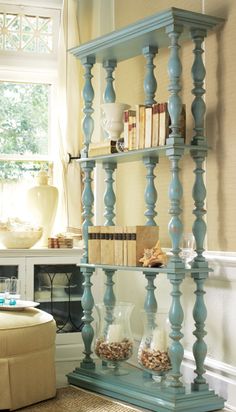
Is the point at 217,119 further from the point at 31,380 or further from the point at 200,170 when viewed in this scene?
the point at 31,380

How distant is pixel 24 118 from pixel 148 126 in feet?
5.60

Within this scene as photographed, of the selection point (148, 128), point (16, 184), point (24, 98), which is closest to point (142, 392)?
point (148, 128)

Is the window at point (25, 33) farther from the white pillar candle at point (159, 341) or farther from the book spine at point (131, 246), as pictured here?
the white pillar candle at point (159, 341)

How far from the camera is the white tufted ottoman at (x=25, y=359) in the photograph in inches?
127

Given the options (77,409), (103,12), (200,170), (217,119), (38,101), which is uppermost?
(103,12)

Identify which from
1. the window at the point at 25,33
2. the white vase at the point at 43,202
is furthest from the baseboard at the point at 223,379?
the window at the point at 25,33

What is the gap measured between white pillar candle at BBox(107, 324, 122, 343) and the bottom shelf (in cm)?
21

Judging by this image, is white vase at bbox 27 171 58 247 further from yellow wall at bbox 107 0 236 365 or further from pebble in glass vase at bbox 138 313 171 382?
pebble in glass vase at bbox 138 313 171 382

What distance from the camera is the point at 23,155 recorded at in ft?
16.1

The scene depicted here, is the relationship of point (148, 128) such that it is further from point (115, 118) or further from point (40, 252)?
point (40, 252)

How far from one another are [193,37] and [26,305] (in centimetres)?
171

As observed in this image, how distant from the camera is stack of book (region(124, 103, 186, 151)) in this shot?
133 inches

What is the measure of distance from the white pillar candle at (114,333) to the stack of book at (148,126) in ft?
3.27

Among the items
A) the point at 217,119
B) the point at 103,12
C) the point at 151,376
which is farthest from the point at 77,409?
the point at 103,12
